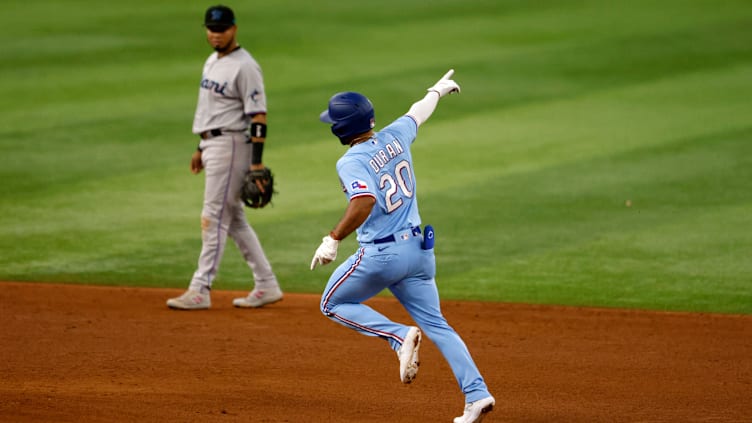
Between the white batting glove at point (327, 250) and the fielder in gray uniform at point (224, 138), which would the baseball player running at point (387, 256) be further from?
the fielder in gray uniform at point (224, 138)

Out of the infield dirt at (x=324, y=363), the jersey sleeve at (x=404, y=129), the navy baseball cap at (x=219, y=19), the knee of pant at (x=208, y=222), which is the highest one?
the navy baseball cap at (x=219, y=19)

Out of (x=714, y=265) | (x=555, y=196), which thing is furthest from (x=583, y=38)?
(x=714, y=265)

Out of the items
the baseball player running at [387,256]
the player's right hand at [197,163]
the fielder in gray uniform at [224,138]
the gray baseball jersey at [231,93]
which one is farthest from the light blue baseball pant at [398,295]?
the player's right hand at [197,163]

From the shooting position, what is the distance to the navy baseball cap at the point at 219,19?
318 inches

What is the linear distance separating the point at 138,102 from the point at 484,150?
484 cm

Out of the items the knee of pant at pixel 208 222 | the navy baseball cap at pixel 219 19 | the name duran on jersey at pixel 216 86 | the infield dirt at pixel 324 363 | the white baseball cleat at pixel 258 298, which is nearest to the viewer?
the infield dirt at pixel 324 363

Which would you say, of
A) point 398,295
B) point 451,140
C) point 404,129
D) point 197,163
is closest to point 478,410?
point 398,295

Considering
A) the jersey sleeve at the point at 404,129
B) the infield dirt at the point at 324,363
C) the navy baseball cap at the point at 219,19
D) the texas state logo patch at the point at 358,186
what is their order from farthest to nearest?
the navy baseball cap at the point at 219,19
the infield dirt at the point at 324,363
the jersey sleeve at the point at 404,129
the texas state logo patch at the point at 358,186

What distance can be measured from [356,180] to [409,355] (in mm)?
901

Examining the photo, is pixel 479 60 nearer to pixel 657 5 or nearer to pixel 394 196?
pixel 657 5

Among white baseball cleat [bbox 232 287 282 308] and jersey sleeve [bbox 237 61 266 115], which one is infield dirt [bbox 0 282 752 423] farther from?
jersey sleeve [bbox 237 61 266 115]

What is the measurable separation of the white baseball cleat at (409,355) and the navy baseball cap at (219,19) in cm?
350

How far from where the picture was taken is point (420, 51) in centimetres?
1744

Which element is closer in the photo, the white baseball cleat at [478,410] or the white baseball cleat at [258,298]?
the white baseball cleat at [478,410]
